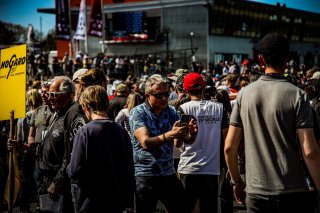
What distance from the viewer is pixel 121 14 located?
4719 cm

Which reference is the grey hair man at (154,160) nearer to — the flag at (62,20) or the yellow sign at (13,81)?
the yellow sign at (13,81)

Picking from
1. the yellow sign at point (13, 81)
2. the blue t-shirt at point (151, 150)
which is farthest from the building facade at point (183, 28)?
the blue t-shirt at point (151, 150)

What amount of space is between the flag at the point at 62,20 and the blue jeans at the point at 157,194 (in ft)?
85.9

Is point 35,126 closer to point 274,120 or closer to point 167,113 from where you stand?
point 167,113

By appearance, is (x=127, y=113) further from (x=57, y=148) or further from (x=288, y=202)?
(x=288, y=202)

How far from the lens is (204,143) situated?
559 cm

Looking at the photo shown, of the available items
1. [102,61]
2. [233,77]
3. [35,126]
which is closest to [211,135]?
[35,126]

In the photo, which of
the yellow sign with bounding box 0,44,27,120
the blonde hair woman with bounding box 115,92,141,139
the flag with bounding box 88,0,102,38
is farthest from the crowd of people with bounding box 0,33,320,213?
the flag with bounding box 88,0,102,38

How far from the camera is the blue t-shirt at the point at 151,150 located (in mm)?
5102

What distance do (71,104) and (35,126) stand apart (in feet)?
7.14

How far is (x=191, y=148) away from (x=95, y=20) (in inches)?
1002

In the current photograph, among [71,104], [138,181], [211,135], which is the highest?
[71,104]

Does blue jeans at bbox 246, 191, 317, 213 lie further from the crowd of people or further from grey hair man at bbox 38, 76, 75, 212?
grey hair man at bbox 38, 76, 75, 212

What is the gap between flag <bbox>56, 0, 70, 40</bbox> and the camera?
3070 centimetres
